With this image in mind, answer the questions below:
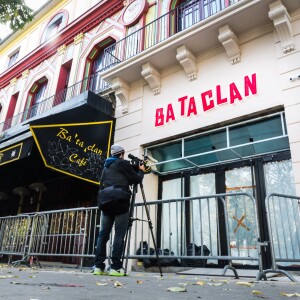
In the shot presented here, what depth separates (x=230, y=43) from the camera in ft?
23.7

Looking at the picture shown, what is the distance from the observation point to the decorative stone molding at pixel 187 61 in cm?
784

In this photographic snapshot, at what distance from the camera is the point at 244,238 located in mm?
6273

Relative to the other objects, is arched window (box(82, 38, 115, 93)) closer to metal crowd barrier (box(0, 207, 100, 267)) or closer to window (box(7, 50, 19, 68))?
metal crowd barrier (box(0, 207, 100, 267))

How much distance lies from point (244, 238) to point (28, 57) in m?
13.3

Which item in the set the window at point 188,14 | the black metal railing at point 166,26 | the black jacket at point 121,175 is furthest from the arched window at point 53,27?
the black jacket at point 121,175

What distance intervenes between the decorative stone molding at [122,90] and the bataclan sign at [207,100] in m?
1.31

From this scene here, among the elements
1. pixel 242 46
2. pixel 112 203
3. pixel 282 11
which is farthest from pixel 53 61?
pixel 112 203

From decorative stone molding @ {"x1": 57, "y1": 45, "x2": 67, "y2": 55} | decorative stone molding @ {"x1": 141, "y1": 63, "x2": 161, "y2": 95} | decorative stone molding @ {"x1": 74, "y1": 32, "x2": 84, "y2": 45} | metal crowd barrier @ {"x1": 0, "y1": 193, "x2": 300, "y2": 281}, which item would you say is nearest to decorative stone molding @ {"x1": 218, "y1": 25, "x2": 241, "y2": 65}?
decorative stone molding @ {"x1": 141, "y1": 63, "x2": 161, "y2": 95}

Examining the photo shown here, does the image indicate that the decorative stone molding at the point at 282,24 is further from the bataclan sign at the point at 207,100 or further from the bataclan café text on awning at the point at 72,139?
the bataclan café text on awning at the point at 72,139

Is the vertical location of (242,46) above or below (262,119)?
above

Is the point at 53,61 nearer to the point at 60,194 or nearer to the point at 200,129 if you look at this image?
the point at 60,194

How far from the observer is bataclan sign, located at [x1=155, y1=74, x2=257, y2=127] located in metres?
6.83

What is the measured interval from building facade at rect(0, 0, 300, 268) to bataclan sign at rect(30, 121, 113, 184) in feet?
0.17

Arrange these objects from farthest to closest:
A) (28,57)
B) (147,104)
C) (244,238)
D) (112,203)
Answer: (28,57), (147,104), (244,238), (112,203)
